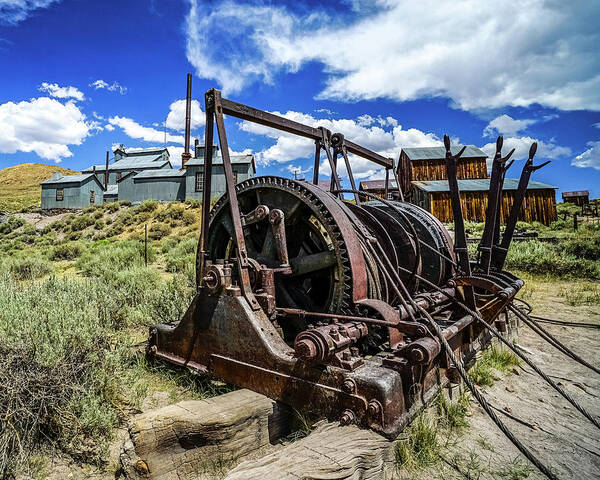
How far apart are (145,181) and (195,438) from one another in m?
35.7

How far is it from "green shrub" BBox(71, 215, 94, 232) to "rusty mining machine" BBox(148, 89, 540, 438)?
26223 mm

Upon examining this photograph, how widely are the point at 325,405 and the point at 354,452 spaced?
18.1 inches

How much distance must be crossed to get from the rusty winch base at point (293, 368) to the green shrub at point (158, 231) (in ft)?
61.5

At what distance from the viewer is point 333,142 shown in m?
4.69

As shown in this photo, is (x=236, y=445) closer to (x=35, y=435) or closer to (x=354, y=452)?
(x=354, y=452)

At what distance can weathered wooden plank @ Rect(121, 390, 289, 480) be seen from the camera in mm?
2107

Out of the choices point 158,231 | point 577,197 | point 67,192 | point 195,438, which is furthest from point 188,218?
point 577,197

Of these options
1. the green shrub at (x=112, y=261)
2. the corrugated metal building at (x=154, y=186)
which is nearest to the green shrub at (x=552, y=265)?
the green shrub at (x=112, y=261)

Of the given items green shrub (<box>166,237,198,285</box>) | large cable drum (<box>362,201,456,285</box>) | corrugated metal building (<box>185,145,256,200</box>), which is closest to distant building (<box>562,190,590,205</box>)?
corrugated metal building (<box>185,145,256,200</box>)

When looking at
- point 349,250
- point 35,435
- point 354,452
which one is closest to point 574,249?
point 349,250

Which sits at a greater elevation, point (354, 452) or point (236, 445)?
point (354, 452)

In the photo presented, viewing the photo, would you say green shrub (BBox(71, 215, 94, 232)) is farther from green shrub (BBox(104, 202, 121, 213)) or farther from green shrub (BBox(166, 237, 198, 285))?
green shrub (BBox(166, 237, 198, 285))

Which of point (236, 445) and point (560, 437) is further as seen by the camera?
point (560, 437)

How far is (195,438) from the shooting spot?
2221mm
